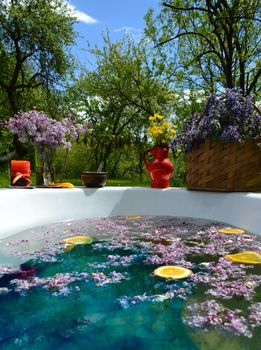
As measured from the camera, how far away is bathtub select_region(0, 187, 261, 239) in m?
2.42

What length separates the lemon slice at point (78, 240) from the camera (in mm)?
2076

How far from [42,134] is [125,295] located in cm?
209

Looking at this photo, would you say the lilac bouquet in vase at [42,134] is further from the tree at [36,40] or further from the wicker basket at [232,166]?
the tree at [36,40]

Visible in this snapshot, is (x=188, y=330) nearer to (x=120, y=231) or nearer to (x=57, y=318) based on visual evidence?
(x=57, y=318)

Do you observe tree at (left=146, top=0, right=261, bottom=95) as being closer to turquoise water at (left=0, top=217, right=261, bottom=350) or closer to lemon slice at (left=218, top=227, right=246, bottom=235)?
lemon slice at (left=218, top=227, right=246, bottom=235)

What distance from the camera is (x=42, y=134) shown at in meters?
3.06

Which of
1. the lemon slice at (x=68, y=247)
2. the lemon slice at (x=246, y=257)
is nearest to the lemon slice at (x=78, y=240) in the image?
the lemon slice at (x=68, y=247)

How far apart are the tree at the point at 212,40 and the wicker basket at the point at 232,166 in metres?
4.07

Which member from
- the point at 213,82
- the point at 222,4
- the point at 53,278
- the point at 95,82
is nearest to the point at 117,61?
the point at 95,82

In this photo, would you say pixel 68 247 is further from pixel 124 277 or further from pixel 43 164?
pixel 43 164

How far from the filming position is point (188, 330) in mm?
1001

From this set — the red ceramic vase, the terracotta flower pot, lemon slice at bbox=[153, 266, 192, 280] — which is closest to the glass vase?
the terracotta flower pot

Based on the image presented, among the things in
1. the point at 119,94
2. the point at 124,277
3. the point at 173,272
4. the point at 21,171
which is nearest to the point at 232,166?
the point at 173,272

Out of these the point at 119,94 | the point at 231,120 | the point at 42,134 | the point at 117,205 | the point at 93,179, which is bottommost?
the point at 117,205
